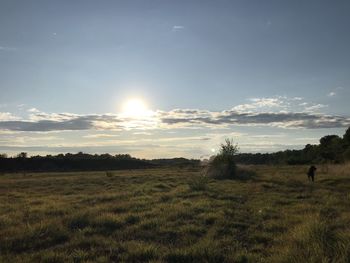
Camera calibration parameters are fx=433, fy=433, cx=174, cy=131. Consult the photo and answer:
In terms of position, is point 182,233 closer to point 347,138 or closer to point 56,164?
point 347,138

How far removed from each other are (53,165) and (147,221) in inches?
3957

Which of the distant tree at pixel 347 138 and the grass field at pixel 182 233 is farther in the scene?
the distant tree at pixel 347 138

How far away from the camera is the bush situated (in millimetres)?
41906

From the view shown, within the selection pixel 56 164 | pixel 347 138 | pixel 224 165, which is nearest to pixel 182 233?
pixel 224 165

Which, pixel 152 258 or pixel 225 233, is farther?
pixel 225 233

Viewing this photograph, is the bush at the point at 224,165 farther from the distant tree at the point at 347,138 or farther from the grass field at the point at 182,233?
the distant tree at the point at 347,138

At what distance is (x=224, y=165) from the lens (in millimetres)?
42406

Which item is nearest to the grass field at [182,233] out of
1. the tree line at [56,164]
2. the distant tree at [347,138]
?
the distant tree at [347,138]

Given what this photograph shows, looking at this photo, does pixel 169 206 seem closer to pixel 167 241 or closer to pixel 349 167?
pixel 167 241

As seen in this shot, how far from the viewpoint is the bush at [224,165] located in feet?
137

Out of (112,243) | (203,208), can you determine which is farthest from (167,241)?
(203,208)

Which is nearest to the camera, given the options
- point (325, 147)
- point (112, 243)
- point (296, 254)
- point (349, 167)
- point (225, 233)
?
Answer: point (296, 254)

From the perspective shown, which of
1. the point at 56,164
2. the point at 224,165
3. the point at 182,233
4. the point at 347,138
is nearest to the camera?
the point at 182,233

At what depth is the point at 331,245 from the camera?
9117 millimetres
